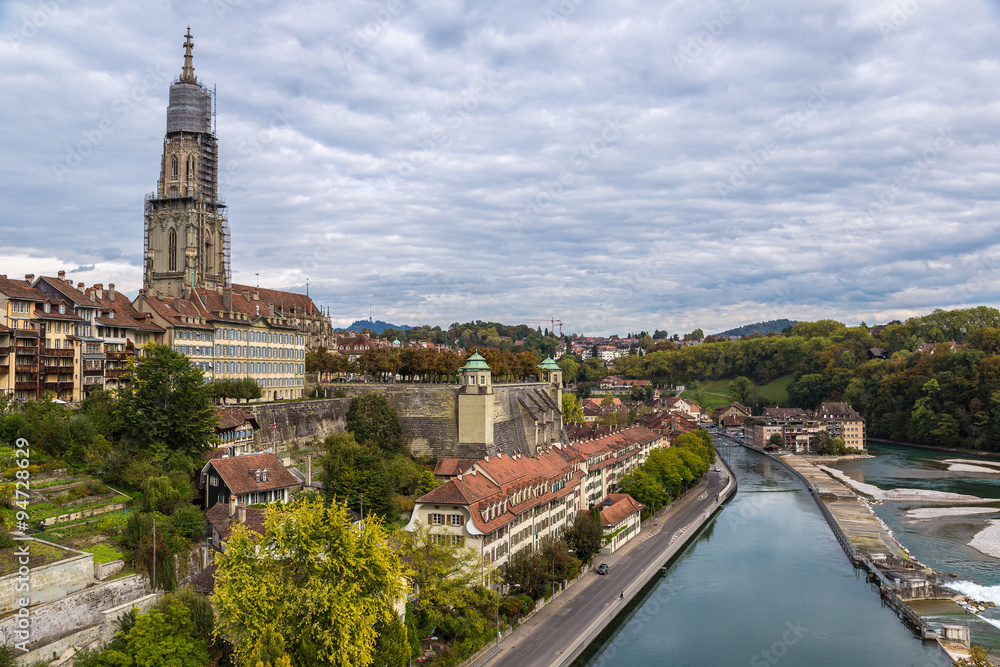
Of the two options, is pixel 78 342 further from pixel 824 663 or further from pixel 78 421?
pixel 824 663

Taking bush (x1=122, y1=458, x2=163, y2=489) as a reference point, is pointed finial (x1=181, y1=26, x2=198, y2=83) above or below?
above

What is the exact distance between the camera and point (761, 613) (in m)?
39.4

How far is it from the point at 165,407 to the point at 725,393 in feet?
476

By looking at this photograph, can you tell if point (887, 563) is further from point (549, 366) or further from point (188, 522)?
point (549, 366)

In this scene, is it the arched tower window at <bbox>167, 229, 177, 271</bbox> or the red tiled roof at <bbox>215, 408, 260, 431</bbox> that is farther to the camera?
the arched tower window at <bbox>167, 229, 177, 271</bbox>

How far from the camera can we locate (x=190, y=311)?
5119 centimetres

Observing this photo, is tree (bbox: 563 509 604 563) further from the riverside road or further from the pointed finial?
the pointed finial

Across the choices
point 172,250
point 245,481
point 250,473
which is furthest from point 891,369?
point 245,481

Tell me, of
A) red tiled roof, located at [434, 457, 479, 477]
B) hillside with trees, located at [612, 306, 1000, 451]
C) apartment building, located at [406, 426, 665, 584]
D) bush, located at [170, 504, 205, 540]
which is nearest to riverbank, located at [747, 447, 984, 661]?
apartment building, located at [406, 426, 665, 584]

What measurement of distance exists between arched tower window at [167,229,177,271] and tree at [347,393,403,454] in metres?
28.0

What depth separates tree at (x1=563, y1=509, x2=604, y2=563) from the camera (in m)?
42.4

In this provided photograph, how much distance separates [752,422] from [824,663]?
88184mm

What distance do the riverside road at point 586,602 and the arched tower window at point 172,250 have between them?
49.0 metres

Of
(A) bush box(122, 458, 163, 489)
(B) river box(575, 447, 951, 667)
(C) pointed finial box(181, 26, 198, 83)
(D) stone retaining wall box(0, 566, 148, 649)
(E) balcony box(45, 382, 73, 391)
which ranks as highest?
(C) pointed finial box(181, 26, 198, 83)
